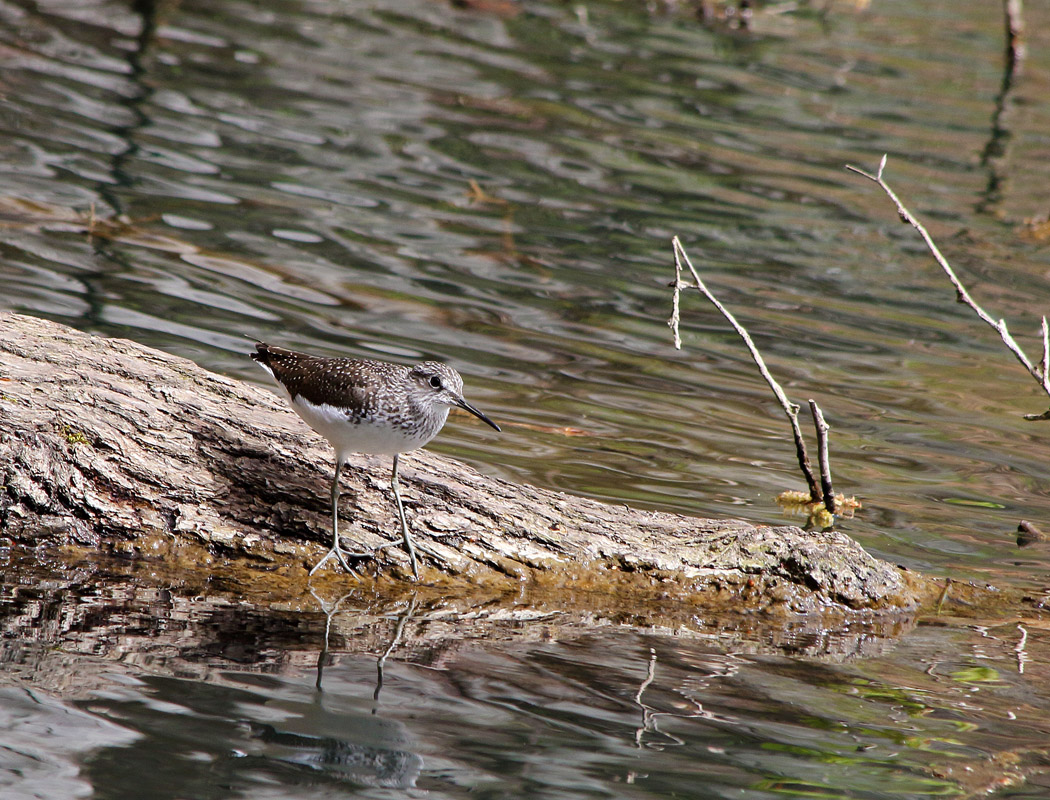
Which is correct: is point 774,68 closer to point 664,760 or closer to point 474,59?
point 474,59

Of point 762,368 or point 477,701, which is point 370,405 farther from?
point 762,368

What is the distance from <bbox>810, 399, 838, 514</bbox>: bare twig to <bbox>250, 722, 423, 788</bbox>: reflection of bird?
3267mm

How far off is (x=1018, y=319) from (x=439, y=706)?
27.8 ft

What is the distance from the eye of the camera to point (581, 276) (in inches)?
452

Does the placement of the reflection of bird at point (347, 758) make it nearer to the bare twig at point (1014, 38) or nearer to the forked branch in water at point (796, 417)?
the forked branch in water at point (796, 417)

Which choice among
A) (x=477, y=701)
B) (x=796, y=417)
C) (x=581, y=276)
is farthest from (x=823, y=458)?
(x=581, y=276)

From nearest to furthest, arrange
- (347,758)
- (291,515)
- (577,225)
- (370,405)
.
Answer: (347,758), (370,405), (291,515), (577,225)

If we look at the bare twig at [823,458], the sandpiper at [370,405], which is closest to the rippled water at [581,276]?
the bare twig at [823,458]

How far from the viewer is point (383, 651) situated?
5.21 meters

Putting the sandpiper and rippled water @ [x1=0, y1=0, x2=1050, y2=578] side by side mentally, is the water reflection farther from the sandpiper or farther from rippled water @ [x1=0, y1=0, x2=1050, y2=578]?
rippled water @ [x1=0, y1=0, x2=1050, y2=578]

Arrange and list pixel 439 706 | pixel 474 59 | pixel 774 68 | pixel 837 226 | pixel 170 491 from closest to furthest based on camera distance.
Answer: pixel 439 706 → pixel 170 491 → pixel 837 226 → pixel 474 59 → pixel 774 68

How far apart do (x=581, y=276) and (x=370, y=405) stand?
6.32m

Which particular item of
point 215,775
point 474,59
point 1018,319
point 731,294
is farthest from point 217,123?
point 215,775

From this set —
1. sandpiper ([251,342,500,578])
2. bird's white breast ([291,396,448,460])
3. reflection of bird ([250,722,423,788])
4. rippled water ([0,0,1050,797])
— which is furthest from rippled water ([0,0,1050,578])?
reflection of bird ([250,722,423,788])
